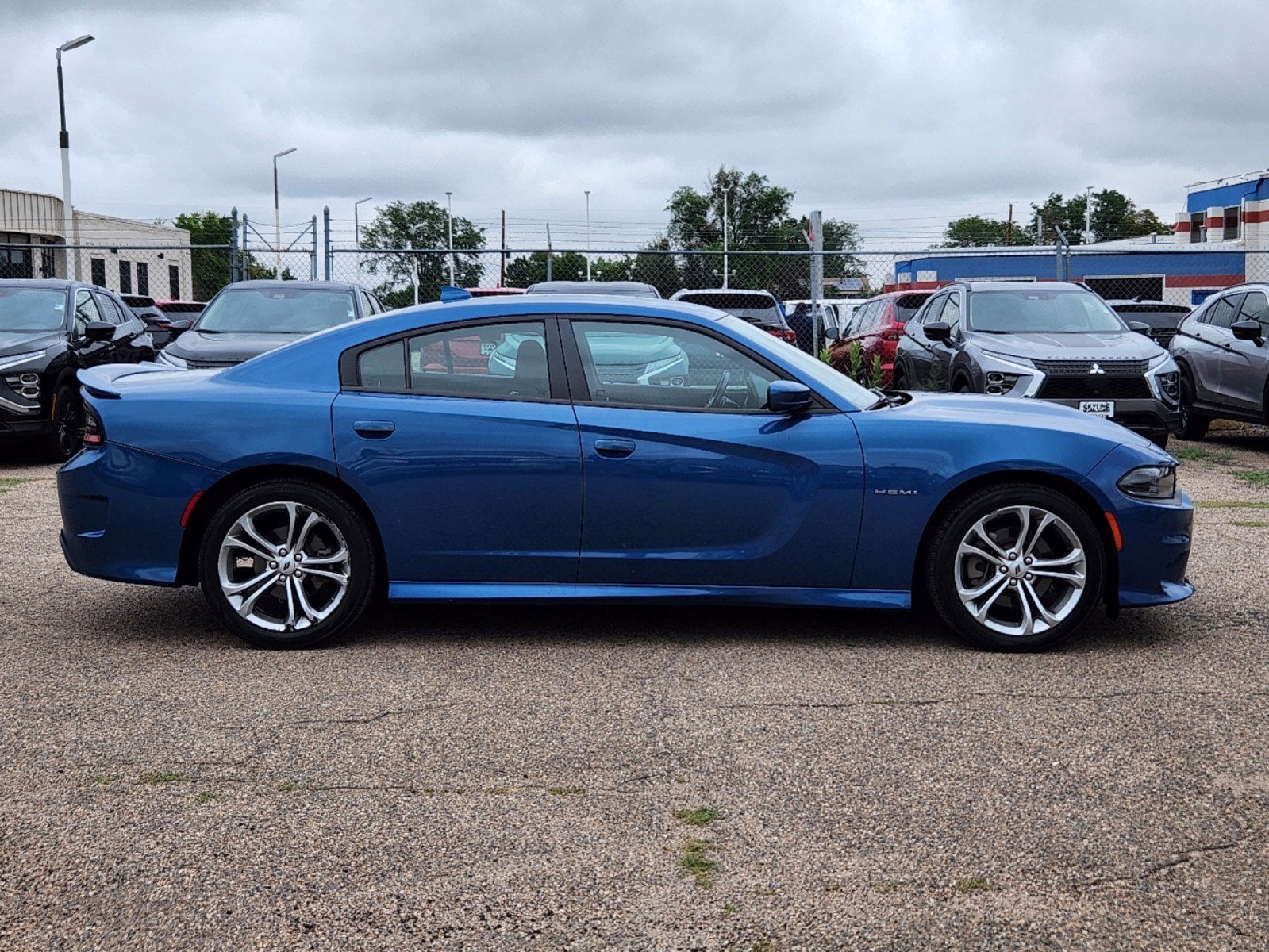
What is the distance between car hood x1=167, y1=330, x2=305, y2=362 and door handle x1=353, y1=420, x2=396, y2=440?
6178mm

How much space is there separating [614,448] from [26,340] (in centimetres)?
863

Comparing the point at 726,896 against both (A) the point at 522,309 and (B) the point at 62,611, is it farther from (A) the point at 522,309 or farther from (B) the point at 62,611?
(B) the point at 62,611

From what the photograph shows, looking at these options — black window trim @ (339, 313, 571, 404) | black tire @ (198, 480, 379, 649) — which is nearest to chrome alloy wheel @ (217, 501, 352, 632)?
black tire @ (198, 480, 379, 649)

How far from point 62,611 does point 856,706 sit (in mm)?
3702

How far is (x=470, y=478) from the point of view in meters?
5.50

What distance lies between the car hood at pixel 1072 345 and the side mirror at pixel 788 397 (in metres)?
6.63

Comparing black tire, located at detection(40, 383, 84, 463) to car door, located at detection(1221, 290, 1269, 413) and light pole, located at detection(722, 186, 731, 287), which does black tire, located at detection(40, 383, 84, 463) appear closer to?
light pole, located at detection(722, 186, 731, 287)

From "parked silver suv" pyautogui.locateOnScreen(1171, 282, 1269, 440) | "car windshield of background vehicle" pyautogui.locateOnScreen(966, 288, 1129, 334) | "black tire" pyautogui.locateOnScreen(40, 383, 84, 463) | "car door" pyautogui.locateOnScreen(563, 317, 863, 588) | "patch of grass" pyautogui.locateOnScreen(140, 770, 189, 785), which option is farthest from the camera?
"parked silver suv" pyautogui.locateOnScreen(1171, 282, 1269, 440)

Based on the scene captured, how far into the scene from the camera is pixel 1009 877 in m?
3.34

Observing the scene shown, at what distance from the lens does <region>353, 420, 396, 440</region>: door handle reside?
552cm

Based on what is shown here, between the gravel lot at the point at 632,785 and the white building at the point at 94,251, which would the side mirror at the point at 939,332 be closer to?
the gravel lot at the point at 632,785

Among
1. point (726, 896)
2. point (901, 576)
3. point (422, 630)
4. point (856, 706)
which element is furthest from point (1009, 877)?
point (422, 630)

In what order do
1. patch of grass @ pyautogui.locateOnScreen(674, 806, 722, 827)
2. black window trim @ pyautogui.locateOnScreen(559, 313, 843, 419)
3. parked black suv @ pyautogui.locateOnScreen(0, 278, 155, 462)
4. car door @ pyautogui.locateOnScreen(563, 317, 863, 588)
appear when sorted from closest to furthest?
patch of grass @ pyautogui.locateOnScreen(674, 806, 722, 827) < car door @ pyautogui.locateOnScreen(563, 317, 863, 588) < black window trim @ pyautogui.locateOnScreen(559, 313, 843, 419) < parked black suv @ pyautogui.locateOnScreen(0, 278, 155, 462)

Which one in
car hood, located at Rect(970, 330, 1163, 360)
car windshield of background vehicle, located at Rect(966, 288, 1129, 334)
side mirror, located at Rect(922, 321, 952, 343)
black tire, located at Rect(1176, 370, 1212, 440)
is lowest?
black tire, located at Rect(1176, 370, 1212, 440)
